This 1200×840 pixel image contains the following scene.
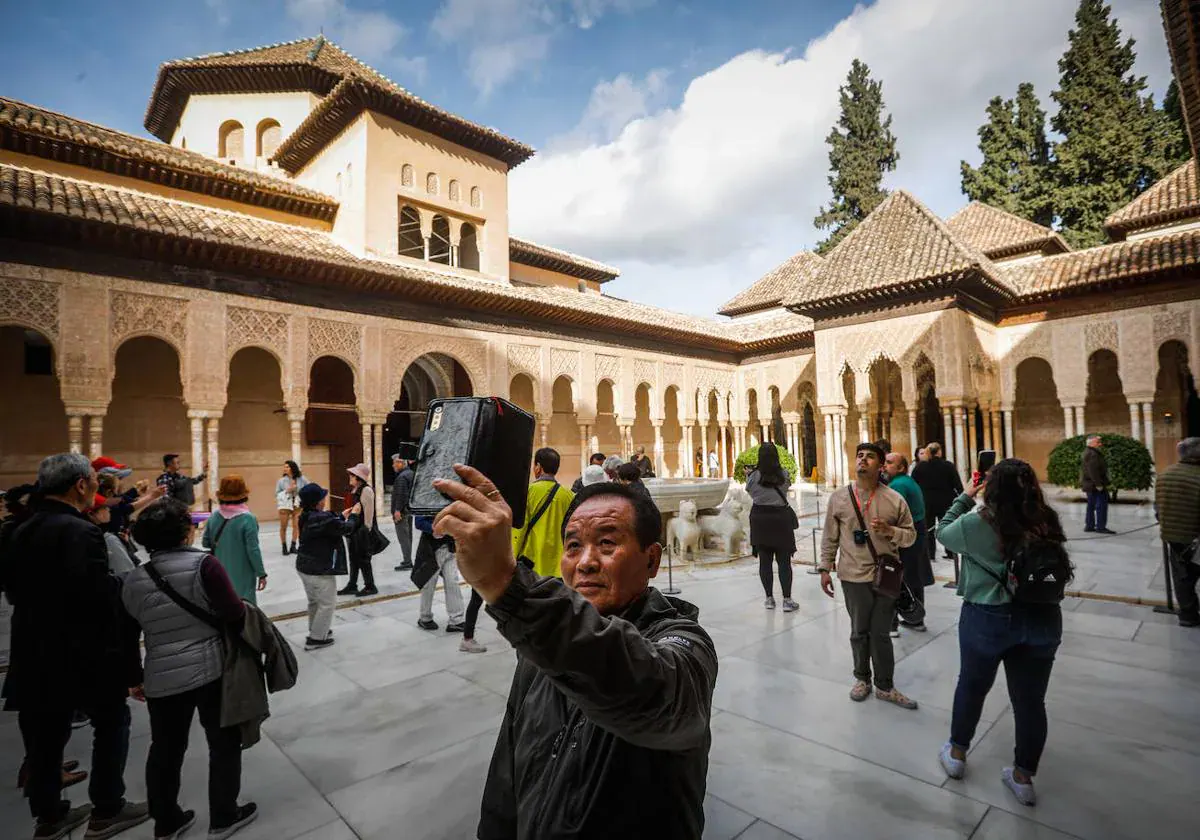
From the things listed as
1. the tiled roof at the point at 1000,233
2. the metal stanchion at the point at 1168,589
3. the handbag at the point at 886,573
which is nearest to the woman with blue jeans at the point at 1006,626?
the handbag at the point at 886,573

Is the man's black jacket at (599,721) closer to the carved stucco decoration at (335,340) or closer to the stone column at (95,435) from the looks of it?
the stone column at (95,435)

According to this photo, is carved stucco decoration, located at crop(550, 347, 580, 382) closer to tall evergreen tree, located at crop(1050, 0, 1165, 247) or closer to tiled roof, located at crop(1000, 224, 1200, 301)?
tiled roof, located at crop(1000, 224, 1200, 301)

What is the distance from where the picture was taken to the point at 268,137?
17594mm

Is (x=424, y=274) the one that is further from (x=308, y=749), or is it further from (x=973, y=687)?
(x=973, y=687)

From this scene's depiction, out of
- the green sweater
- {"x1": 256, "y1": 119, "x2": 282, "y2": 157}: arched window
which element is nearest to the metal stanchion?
the green sweater

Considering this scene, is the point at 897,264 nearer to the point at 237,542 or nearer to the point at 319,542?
the point at 319,542

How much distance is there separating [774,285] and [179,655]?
26.0m

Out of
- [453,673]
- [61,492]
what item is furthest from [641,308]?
[61,492]

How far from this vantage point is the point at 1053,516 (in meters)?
2.67

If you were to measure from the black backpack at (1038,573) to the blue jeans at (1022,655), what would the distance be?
94 millimetres

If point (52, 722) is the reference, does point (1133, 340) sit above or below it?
above

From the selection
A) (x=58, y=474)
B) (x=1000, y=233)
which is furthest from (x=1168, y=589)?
(x=1000, y=233)

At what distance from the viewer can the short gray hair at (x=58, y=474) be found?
2.65m

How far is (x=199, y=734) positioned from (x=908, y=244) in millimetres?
18250
